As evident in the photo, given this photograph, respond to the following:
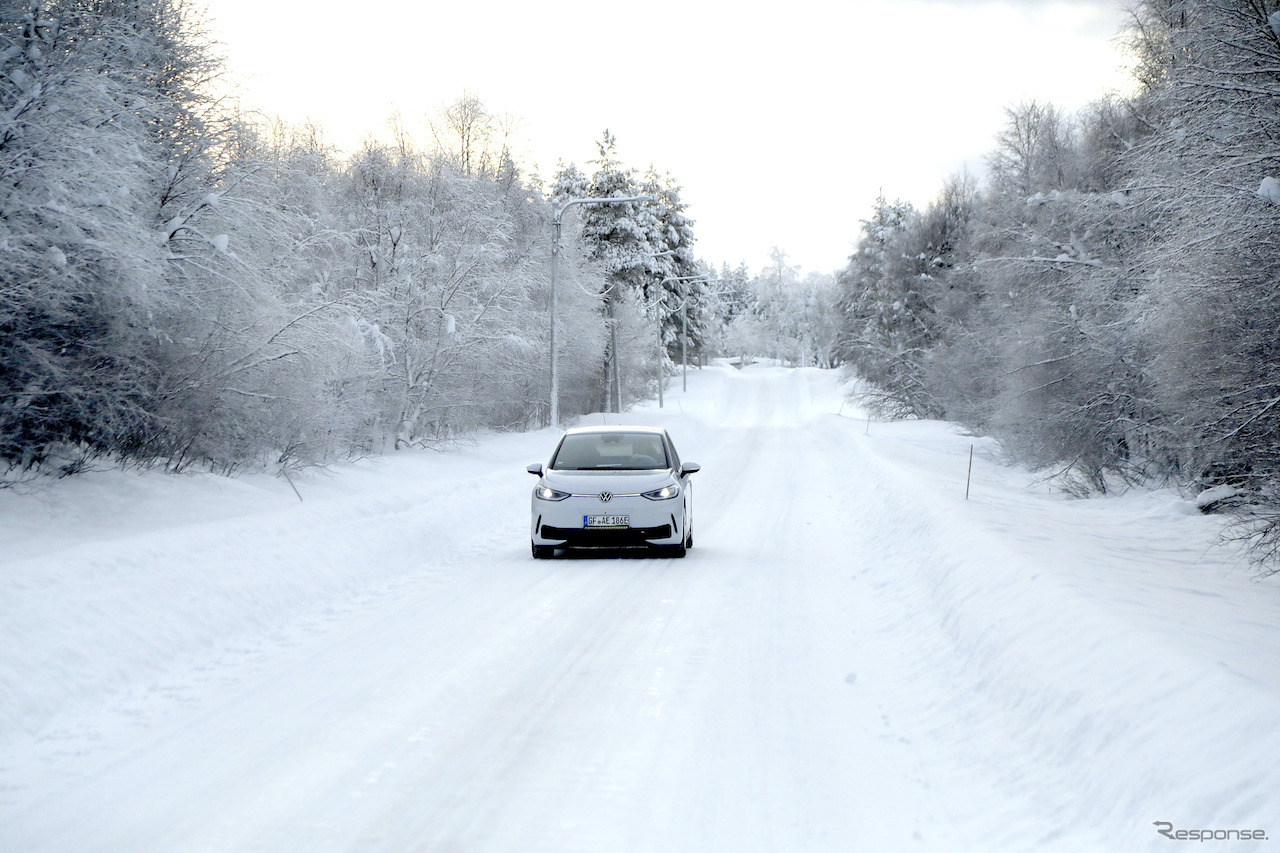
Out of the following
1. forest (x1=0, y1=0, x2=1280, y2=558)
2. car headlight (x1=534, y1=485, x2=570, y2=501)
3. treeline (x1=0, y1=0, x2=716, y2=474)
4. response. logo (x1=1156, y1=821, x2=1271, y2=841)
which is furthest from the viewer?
car headlight (x1=534, y1=485, x2=570, y2=501)

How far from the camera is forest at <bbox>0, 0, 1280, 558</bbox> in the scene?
921 centimetres

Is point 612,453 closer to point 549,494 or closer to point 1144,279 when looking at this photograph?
point 549,494

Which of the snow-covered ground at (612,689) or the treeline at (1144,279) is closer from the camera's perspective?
the snow-covered ground at (612,689)

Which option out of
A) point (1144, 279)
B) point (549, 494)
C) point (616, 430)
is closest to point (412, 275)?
point (616, 430)

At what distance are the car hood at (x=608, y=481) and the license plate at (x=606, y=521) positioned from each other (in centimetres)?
32

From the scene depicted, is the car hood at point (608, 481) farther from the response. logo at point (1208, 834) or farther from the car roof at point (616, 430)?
the response. logo at point (1208, 834)

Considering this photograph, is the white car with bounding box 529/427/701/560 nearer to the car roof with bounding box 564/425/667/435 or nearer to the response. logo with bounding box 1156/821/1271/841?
the car roof with bounding box 564/425/667/435

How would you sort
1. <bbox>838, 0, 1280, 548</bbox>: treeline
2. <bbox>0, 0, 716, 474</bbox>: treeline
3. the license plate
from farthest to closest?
the license plate < <bbox>0, 0, 716, 474</bbox>: treeline < <bbox>838, 0, 1280, 548</bbox>: treeline

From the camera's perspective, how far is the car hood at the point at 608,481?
38.0 feet

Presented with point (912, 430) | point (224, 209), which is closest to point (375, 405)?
point (224, 209)

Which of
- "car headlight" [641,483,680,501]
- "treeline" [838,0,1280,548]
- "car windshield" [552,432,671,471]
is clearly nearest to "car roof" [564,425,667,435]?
"car windshield" [552,432,671,471]

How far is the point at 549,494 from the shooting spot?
11.6 metres

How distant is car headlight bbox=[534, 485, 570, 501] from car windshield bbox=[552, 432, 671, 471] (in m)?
0.62

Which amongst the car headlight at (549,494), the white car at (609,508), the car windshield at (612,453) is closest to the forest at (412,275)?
the car headlight at (549,494)
